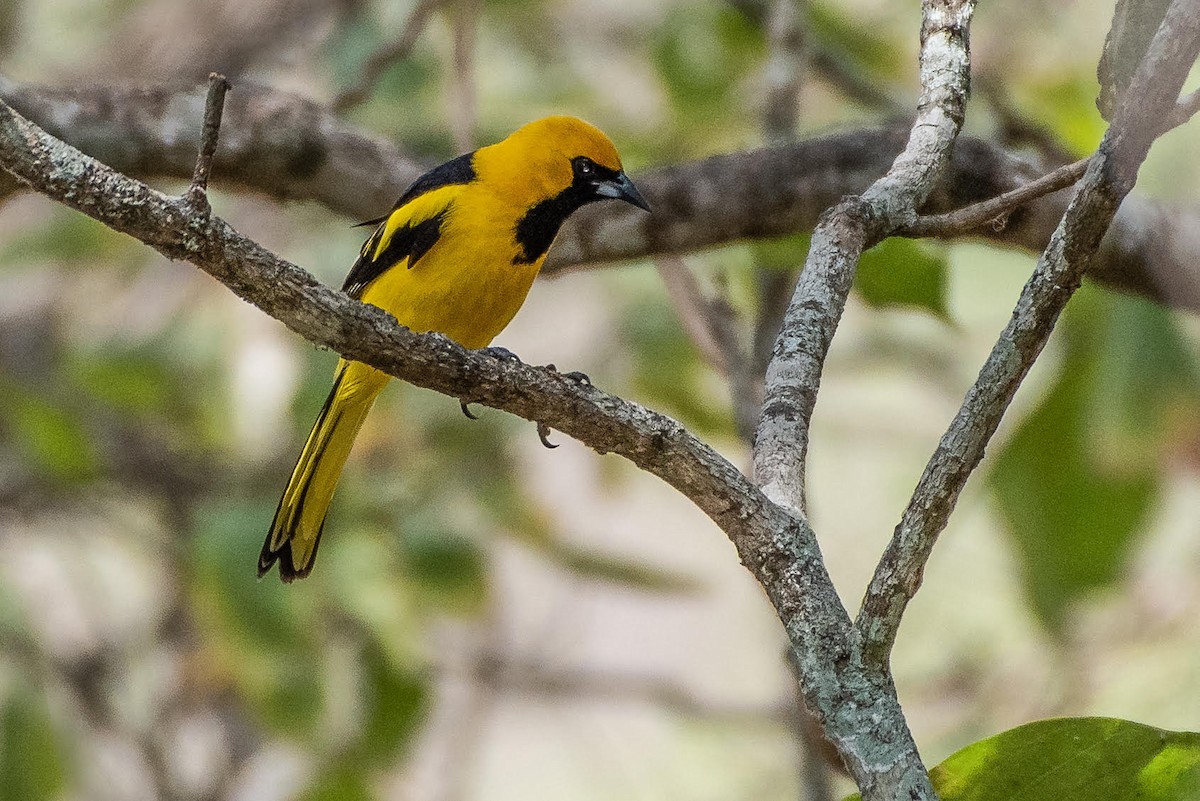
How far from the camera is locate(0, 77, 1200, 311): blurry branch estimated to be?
3.22 metres

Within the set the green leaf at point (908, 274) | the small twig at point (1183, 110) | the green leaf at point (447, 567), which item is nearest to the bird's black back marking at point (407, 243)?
the green leaf at point (908, 274)

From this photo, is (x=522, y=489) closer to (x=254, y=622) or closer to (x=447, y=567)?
(x=447, y=567)

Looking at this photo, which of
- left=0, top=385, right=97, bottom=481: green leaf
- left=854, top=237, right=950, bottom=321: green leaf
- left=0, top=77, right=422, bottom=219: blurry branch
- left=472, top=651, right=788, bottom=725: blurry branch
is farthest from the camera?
left=472, top=651, right=788, bottom=725: blurry branch

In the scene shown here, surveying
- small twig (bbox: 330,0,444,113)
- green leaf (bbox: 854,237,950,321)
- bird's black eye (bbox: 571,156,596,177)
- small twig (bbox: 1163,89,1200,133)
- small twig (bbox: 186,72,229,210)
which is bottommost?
small twig (bbox: 1163,89,1200,133)

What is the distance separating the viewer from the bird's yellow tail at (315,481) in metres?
3.52

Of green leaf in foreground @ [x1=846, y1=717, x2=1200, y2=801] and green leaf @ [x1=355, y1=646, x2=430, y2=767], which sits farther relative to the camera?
green leaf @ [x1=355, y1=646, x2=430, y2=767]

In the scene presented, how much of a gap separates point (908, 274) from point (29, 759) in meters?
3.50

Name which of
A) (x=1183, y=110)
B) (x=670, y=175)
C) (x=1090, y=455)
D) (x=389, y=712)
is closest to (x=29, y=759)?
(x=389, y=712)

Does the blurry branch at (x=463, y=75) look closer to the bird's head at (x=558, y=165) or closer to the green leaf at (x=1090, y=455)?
the bird's head at (x=558, y=165)

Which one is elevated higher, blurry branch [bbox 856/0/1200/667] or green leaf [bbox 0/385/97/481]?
green leaf [bbox 0/385/97/481]

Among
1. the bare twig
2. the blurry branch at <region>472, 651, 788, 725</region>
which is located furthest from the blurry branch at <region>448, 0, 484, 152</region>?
the blurry branch at <region>472, 651, 788, 725</region>

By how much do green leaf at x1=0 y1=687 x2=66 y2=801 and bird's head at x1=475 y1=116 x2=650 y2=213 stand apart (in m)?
2.60

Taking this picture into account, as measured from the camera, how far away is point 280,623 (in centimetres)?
399

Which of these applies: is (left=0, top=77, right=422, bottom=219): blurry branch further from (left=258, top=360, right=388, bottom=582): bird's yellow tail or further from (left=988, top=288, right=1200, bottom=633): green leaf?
(left=988, top=288, right=1200, bottom=633): green leaf
